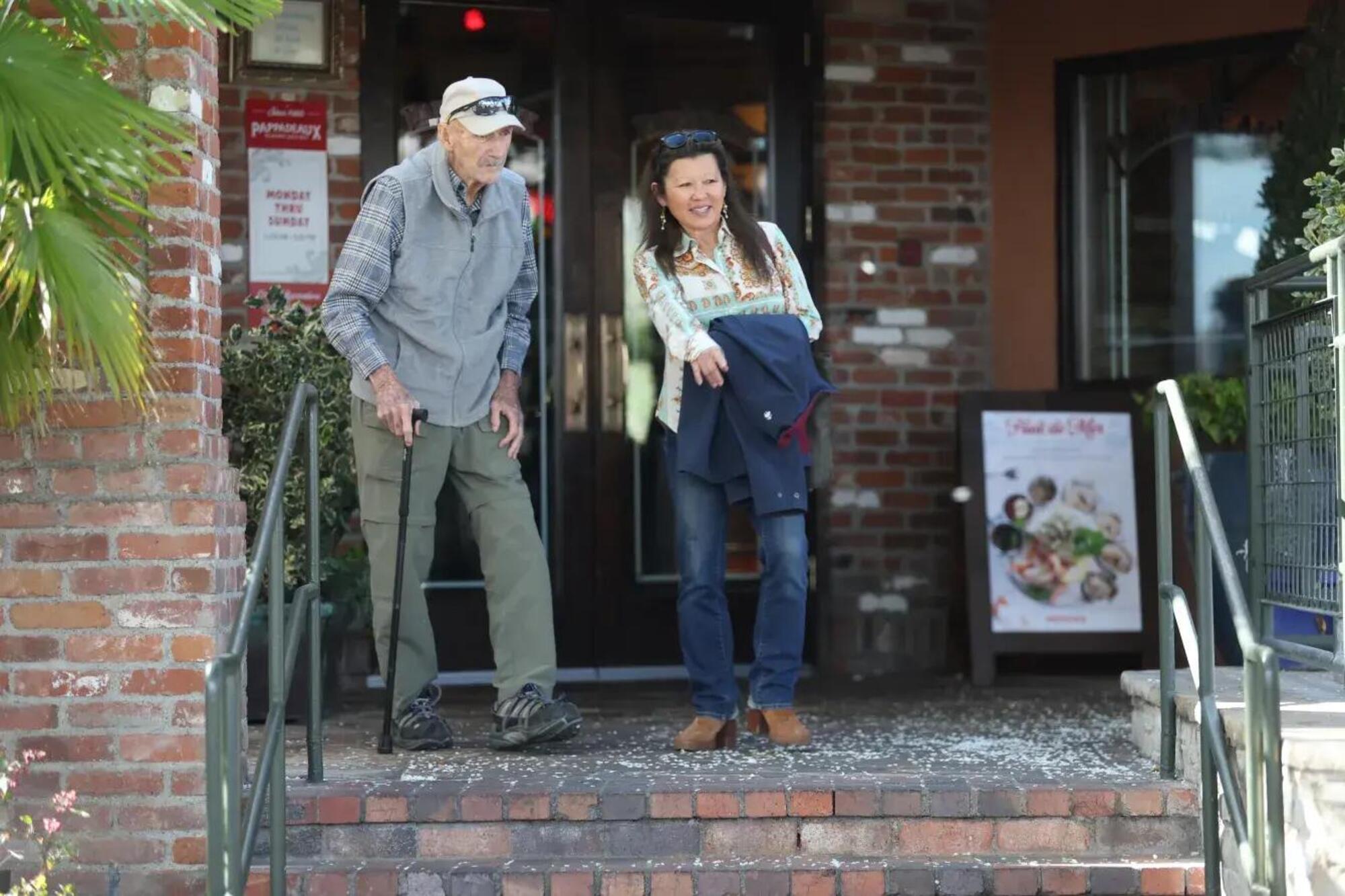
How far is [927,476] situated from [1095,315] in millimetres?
914

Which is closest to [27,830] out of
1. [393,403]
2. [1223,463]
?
[393,403]

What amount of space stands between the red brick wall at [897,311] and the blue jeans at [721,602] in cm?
214

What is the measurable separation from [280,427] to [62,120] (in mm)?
1663

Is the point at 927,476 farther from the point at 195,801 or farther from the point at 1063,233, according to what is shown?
the point at 195,801

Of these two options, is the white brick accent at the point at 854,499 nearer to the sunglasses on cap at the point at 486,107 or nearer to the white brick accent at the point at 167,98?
the sunglasses on cap at the point at 486,107

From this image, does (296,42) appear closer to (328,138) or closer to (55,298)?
(328,138)

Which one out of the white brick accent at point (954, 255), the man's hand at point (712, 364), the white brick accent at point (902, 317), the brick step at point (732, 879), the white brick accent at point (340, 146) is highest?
the white brick accent at point (340, 146)

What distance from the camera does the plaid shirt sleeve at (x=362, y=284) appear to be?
4598 mm

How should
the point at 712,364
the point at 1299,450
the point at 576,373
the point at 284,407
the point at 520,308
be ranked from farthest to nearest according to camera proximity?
1. the point at 576,373
2. the point at 284,407
3. the point at 520,308
4. the point at 712,364
5. the point at 1299,450

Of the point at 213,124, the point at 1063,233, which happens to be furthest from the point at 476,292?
the point at 1063,233

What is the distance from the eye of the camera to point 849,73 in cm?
695

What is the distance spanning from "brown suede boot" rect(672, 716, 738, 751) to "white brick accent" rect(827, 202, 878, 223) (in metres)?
2.66

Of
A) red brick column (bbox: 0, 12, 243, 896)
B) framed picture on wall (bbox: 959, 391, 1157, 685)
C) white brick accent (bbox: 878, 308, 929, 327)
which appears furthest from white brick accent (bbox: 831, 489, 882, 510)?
red brick column (bbox: 0, 12, 243, 896)

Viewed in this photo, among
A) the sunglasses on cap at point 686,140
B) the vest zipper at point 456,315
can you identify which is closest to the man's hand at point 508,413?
the vest zipper at point 456,315
